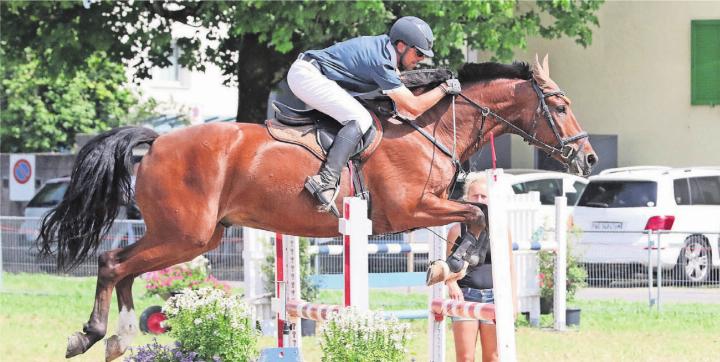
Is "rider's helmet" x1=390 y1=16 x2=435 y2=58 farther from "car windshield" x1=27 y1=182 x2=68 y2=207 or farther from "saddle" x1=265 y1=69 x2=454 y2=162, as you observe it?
"car windshield" x1=27 y1=182 x2=68 y2=207

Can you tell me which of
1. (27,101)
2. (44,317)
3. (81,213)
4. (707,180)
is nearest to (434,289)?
(81,213)

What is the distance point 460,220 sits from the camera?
7.59 meters

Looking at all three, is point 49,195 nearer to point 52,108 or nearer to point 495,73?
point 52,108

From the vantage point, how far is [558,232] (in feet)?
40.6

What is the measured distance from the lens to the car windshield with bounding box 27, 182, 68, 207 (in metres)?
22.1

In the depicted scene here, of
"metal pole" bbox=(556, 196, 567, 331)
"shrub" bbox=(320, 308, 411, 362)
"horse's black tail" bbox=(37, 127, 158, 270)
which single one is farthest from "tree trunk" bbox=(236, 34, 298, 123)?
"shrub" bbox=(320, 308, 411, 362)

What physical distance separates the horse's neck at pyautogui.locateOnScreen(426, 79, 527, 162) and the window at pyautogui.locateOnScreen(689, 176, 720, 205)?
1027cm

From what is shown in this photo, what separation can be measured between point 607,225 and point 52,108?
16.7 meters

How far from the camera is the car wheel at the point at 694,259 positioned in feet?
46.4

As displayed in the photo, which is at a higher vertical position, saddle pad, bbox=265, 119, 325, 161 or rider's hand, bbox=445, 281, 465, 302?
saddle pad, bbox=265, 119, 325, 161

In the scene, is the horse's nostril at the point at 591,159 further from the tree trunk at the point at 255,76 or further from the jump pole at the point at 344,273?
the tree trunk at the point at 255,76

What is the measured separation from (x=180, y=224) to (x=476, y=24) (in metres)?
12.1

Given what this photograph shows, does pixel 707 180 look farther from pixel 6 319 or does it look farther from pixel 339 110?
pixel 339 110

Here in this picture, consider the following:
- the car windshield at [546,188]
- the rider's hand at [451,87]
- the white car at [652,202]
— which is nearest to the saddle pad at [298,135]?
the rider's hand at [451,87]
